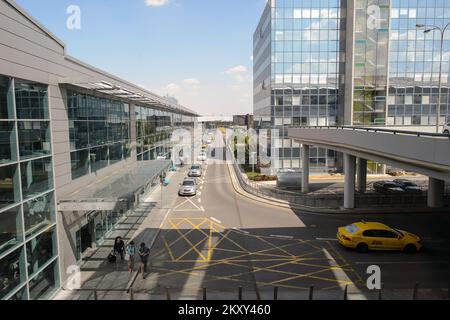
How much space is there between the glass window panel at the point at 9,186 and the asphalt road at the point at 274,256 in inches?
204

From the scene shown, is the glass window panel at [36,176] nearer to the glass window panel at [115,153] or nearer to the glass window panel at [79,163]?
the glass window panel at [79,163]

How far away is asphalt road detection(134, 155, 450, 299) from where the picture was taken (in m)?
12.1

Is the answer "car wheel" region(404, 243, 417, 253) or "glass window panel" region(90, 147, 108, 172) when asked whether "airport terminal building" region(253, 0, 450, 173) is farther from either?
"glass window panel" region(90, 147, 108, 172)

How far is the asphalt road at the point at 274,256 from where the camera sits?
12141 mm

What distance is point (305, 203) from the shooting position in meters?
23.7

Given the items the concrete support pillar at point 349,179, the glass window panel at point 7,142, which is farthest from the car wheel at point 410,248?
the glass window panel at point 7,142

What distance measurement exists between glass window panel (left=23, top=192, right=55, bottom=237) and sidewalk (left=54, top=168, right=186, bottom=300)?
2552mm

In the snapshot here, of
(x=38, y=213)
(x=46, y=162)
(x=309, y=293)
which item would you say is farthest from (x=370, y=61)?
(x=38, y=213)

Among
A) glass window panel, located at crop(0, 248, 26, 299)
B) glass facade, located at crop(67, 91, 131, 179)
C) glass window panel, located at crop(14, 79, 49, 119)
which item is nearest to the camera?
glass window panel, located at crop(0, 248, 26, 299)

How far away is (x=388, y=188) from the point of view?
95.9 ft

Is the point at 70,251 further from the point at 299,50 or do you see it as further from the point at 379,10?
the point at 379,10

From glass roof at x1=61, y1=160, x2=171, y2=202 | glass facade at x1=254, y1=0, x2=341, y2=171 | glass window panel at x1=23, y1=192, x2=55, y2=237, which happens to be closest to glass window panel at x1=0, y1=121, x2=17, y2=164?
glass window panel at x1=23, y1=192, x2=55, y2=237

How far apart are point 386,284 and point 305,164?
17.6 m
